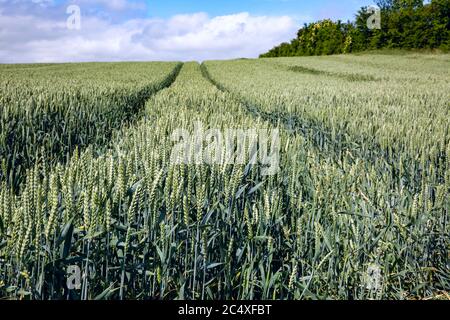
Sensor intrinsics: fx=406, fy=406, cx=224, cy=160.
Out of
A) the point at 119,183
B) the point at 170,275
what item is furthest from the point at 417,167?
the point at 119,183

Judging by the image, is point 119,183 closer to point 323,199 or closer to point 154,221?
point 154,221

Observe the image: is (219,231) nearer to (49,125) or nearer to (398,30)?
(49,125)

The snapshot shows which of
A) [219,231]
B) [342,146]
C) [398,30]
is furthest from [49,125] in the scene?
[398,30]

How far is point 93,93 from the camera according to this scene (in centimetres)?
753

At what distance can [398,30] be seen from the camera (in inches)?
1679

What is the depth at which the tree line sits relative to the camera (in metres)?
40.9

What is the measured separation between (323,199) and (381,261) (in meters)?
0.66

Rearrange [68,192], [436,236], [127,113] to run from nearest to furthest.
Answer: [68,192] < [436,236] < [127,113]

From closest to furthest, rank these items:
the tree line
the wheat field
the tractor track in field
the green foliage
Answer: the wheat field → the tractor track in field → the green foliage → the tree line

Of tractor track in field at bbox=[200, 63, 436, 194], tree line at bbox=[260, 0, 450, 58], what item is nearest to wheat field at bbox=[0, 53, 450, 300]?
tractor track in field at bbox=[200, 63, 436, 194]

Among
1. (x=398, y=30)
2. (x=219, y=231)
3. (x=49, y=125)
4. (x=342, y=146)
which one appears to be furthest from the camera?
(x=398, y=30)

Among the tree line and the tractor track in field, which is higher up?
the tree line

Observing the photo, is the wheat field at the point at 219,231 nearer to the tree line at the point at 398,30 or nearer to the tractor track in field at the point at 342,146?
the tractor track in field at the point at 342,146

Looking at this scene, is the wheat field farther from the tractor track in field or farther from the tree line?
the tree line
